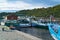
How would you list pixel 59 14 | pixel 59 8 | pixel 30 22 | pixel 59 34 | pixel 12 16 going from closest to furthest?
1. pixel 59 34
2. pixel 30 22
3. pixel 12 16
4. pixel 59 14
5. pixel 59 8

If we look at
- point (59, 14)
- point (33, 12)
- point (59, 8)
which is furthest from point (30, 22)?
point (33, 12)

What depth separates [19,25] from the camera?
2832 inches

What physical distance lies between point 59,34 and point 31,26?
54.1 m

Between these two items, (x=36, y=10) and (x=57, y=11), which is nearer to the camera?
(x=57, y=11)

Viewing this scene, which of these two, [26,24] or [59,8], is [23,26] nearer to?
[26,24]

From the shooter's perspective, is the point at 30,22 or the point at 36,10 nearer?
the point at 30,22

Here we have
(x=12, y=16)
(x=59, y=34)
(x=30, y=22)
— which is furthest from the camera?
(x=12, y=16)

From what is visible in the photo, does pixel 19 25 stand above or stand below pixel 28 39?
below

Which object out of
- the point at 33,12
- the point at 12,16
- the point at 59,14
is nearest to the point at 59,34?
the point at 12,16

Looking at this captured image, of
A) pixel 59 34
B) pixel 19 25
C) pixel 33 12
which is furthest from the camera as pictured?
pixel 33 12

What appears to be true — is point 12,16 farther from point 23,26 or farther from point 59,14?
point 59,14

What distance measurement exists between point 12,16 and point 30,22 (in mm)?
13612

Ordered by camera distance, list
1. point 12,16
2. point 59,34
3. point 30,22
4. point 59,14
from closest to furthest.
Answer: point 59,34, point 30,22, point 12,16, point 59,14

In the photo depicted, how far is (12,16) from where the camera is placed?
8838 centimetres
